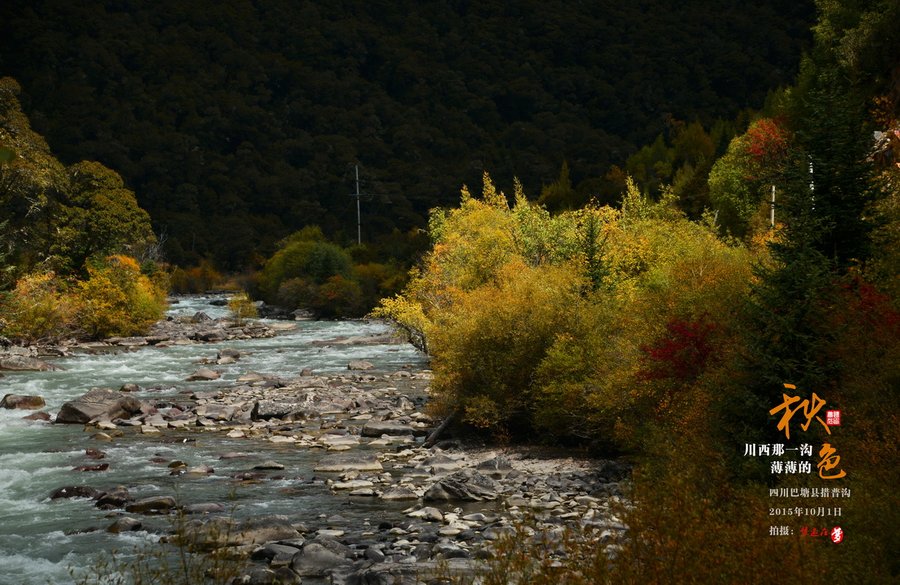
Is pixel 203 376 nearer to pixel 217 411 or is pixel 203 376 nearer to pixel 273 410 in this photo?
pixel 217 411

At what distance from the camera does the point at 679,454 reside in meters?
14.4

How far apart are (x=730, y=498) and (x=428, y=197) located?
14933cm

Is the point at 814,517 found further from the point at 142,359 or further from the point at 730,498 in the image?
the point at 142,359

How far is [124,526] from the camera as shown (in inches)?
642

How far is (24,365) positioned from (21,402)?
10522mm

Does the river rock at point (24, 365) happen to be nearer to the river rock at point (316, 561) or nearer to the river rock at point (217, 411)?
the river rock at point (217, 411)

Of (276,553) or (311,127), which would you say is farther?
(311,127)

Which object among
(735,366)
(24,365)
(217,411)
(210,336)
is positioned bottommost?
(217,411)

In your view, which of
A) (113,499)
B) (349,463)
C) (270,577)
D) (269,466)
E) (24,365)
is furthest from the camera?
(24,365)

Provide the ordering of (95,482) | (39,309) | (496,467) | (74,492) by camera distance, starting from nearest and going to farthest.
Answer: (74,492)
(95,482)
(496,467)
(39,309)

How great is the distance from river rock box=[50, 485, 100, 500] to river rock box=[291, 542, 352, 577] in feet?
22.8

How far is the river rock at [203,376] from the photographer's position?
38.0m

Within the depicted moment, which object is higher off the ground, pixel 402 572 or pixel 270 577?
pixel 402 572

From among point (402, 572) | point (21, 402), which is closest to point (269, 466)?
point (402, 572)
